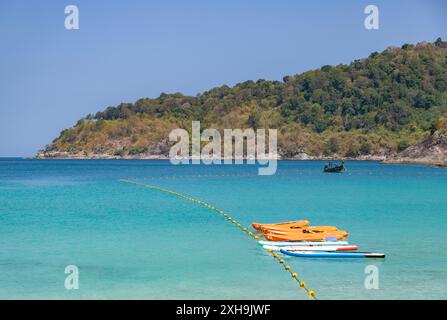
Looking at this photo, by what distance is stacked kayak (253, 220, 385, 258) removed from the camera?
71.7 feet

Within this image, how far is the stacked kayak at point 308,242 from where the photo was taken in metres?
21.9

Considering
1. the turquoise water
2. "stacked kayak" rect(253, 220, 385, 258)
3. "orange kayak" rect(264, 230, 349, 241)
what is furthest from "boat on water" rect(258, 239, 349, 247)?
the turquoise water

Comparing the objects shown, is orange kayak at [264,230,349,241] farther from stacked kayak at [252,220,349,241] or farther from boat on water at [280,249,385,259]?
boat on water at [280,249,385,259]

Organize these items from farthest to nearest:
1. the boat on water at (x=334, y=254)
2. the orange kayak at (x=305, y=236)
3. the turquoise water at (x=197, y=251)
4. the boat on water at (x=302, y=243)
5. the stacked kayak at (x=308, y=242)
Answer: the orange kayak at (x=305, y=236) → the boat on water at (x=302, y=243) → the stacked kayak at (x=308, y=242) → the boat on water at (x=334, y=254) → the turquoise water at (x=197, y=251)

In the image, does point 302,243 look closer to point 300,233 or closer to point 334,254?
point 300,233

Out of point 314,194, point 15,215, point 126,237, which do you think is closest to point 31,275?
point 126,237

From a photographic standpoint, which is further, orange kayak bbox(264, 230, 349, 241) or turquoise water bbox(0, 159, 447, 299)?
orange kayak bbox(264, 230, 349, 241)

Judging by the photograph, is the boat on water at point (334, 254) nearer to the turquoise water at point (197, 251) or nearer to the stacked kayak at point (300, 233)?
the turquoise water at point (197, 251)

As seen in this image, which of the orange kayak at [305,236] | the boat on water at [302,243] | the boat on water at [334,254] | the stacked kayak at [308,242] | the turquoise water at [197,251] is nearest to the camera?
the turquoise water at [197,251]

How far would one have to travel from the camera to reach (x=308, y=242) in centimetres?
2375

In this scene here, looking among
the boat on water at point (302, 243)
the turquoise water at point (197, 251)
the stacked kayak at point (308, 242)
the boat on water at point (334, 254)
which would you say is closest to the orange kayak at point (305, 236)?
the stacked kayak at point (308, 242)

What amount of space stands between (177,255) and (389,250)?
23.4ft

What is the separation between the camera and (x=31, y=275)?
65.0ft
